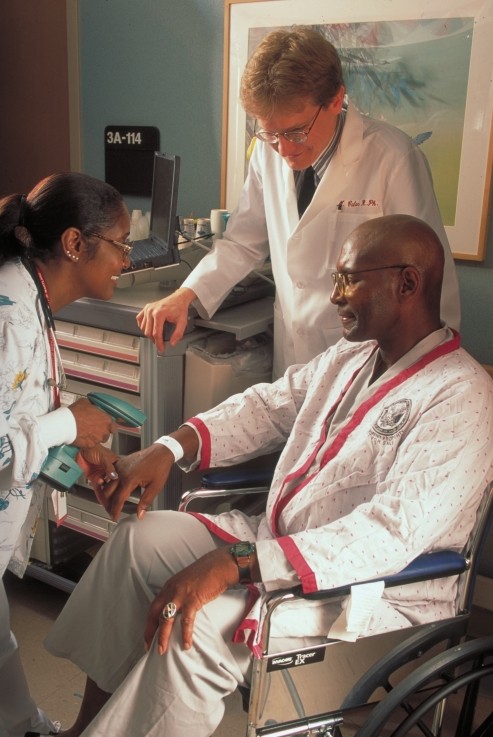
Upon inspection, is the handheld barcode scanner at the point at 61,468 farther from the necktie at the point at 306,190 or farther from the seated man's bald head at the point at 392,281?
the necktie at the point at 306,190

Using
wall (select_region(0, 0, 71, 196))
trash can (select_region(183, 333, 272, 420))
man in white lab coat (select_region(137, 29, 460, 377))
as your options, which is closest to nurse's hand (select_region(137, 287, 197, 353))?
man in white lab coat (select_region(137, 29, 460, 377))

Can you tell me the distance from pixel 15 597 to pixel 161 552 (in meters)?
Answer: 1.12

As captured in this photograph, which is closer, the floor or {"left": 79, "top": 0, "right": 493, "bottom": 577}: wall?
the floor

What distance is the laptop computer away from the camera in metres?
2.21

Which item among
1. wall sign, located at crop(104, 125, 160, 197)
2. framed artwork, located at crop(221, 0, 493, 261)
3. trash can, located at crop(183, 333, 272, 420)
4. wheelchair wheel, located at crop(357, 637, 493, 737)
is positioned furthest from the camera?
wall sign, located at crop(104, 125, 160, 197)

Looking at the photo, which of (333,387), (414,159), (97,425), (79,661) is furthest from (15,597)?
(414,159)

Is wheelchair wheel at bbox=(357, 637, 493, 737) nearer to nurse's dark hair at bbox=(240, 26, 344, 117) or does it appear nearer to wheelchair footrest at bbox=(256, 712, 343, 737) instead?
wheelchair footrest at bbox=(256, 712, 343, 737)

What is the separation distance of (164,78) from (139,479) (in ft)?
5.95

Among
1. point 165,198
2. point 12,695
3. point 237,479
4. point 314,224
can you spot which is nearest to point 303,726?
point 237,479

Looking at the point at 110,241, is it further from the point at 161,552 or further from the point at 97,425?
the point at 161,552

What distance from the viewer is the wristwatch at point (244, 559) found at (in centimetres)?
145

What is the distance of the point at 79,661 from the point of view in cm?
167

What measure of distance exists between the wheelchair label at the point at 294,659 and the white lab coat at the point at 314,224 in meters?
0.94

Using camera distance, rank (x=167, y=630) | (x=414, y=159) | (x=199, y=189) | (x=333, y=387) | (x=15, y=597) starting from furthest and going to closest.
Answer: (x=199, y=189) < (x=15, y=597) < (x=414, y=159) < (x=333, y=387) < (x=167, y=630)
